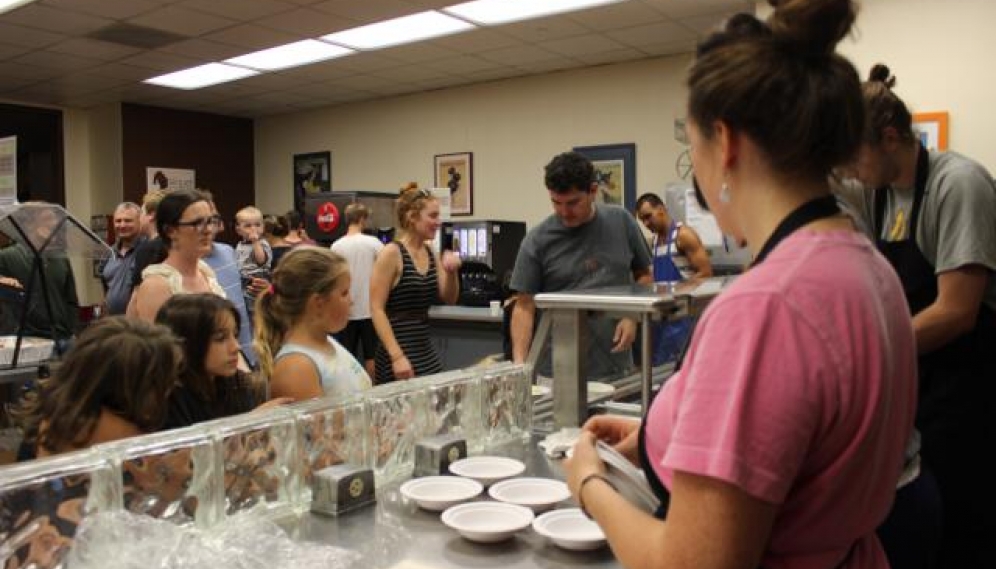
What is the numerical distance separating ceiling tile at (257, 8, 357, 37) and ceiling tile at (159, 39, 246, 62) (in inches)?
28.1

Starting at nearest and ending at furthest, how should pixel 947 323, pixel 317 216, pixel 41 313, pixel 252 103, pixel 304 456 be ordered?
pixel 304 456 → pixel 947 323 → pixel 41 313 → pixel 317 216 → pixel 252 103

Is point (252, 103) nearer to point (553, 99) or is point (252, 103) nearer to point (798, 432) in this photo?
point (553, 99)

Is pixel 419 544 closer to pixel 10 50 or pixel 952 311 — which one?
pixel 952 311

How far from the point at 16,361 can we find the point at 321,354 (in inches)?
75.6

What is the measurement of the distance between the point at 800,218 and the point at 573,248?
217 cm

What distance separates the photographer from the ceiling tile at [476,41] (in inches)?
217

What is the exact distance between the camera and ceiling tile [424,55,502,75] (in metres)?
6.27

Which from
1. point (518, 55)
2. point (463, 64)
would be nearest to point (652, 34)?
point (518, 55)

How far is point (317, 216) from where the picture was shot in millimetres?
6219

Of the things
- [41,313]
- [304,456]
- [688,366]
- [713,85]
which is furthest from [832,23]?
[41,313]

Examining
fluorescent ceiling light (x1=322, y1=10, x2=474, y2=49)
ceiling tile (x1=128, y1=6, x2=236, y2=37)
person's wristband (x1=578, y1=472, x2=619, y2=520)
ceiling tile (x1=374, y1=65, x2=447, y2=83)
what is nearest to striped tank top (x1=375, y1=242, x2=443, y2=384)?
fluorescent ceiling light (x1=322, y1=10, x2=474, y2=49)

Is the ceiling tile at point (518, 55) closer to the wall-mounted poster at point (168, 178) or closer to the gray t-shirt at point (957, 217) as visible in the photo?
the wall-mounted poster at point (168, 178)

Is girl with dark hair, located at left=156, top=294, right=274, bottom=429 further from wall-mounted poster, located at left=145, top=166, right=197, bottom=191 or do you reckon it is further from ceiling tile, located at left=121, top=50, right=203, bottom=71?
wall-mounted poster, located at left=145, top=166, right=197, bottom=191

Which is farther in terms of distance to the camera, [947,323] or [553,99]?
[553,99]
